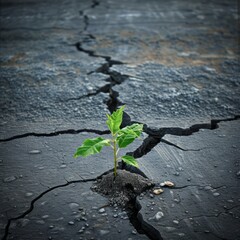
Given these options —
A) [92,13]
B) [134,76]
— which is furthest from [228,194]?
[92,13]

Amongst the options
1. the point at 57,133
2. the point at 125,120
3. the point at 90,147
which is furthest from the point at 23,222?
the point at 125,120

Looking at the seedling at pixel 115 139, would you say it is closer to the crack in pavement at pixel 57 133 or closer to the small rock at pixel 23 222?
the small rock at pixel 23 222

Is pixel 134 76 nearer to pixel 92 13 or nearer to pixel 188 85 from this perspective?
pixel 188 85

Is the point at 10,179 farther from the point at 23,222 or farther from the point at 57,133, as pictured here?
the point at 57,133

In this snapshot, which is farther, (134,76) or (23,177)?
(134,76)

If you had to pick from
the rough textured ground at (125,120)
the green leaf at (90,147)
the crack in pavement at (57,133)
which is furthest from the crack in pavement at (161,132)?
the green leaf at (90,147)

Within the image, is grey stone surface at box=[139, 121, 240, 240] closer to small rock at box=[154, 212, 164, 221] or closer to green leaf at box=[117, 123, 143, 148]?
small rock at box=[154, 212, 164, 221]
